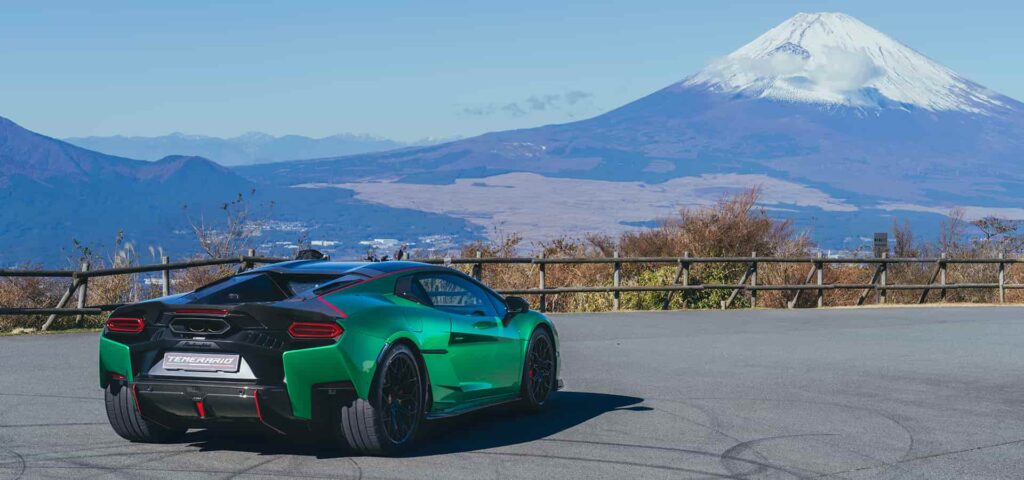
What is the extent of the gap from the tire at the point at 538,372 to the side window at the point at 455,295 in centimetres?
56

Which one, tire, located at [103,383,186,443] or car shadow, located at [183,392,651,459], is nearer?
tire, located at [103,383,186,443]

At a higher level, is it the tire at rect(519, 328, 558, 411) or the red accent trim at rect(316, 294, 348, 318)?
the red accent trim at rect(316, 294, 348, 318)

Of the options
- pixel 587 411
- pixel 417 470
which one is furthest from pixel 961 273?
pixel 417 470

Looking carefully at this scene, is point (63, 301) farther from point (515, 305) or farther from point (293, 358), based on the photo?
point (293, 358)

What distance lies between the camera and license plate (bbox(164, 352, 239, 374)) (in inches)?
337

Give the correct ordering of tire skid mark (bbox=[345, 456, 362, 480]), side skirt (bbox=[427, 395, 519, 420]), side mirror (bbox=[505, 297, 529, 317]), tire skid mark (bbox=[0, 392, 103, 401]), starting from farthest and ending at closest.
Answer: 1. tire skid mark (bbox=[0, 392, 103, 401])
2. side mirror (bbox=[505, 297, 529, 317])
3. side skirt (bbox=[427, 395, 519, 420])
4. tire skid mark (bbox=[345, 456, 362, 480])

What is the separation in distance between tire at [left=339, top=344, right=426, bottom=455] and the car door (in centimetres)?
60

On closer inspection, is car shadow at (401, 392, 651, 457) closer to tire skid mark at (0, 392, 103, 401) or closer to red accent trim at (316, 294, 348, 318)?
red accent trim at (316, 294, 348, 318)

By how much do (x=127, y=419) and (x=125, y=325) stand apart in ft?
2.21

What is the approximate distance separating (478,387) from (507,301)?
99 centimetres

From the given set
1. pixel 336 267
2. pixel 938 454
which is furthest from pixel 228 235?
pixel 938 454

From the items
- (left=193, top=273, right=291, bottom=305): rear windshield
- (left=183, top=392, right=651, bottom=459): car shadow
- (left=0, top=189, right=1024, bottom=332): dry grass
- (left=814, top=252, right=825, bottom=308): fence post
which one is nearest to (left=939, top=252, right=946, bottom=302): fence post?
(left=0, top=189, right=1024, bottom=332): dry grass

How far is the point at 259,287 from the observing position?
30.9ft

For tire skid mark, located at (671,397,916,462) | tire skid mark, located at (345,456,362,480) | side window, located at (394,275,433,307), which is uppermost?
side window, located at (394,275,433,307)
